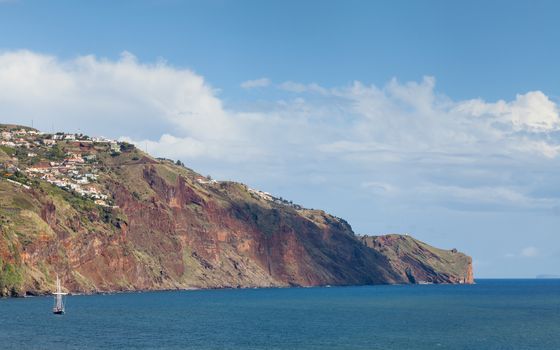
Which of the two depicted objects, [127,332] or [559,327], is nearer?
[127,332]

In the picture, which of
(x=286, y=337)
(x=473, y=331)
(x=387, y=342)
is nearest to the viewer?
(x=387, y=342)

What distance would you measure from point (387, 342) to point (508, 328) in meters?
34.1

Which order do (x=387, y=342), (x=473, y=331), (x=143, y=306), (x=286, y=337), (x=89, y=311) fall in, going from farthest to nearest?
(x=143, y=306) < (x=89, y=311) < (x=473, y=331) < (x=286, y=337) < (x=387, y=342)

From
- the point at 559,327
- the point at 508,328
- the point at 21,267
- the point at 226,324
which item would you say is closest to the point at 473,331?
the point at 508,328

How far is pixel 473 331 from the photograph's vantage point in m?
132

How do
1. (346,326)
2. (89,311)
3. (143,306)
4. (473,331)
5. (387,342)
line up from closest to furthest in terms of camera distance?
(387,342), (473,331), (346,326), (89,311), (143,306)

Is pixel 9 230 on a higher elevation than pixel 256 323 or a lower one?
higher

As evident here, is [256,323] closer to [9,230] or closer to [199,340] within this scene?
[199,340]

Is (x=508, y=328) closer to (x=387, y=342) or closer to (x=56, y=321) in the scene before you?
(x=387, y=342)

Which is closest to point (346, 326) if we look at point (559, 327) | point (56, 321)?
point (559, 327)

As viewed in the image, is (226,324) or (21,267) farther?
(21,267)

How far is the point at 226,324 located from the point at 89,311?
34.6 m

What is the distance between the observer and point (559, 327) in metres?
138

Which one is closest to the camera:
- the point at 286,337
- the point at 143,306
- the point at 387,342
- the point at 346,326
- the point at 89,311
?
the point at 387,342
